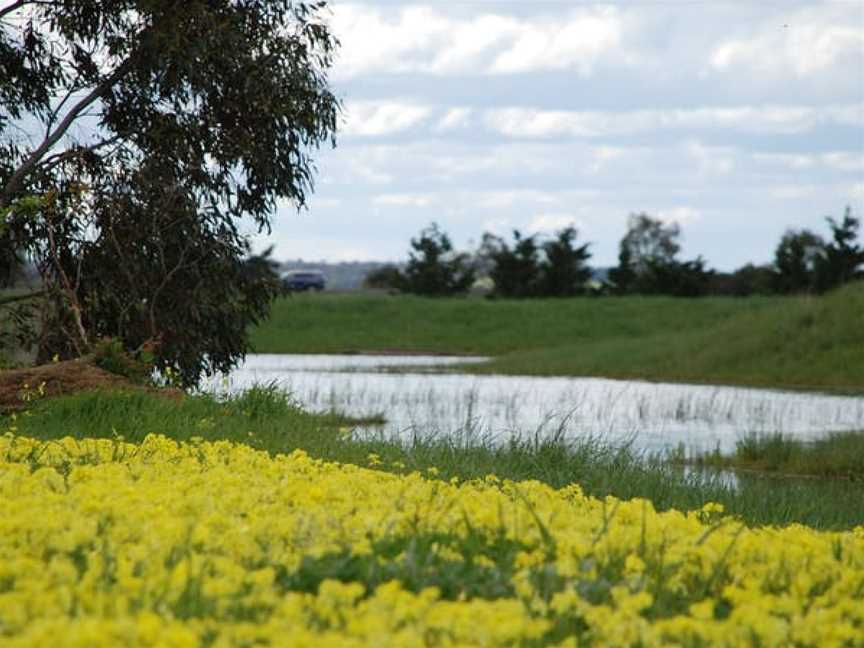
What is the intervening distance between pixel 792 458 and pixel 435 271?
5336 cm

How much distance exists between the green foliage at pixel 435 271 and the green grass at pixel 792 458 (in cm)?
5160

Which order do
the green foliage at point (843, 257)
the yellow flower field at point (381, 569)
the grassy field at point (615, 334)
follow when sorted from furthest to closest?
the green foliage at point (843, 257)
the grassy field at point (615, 334)
the yellow flower field at point (381, 569)

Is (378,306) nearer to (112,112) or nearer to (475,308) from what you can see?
(475,308)

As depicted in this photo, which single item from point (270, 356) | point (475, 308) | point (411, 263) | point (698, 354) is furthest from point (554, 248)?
point (698, 354)

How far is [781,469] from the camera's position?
19781 millimetres

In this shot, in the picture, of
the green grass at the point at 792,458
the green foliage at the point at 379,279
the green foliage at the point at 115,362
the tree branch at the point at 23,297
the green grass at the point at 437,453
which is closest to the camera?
the green grass at the point at 437,453

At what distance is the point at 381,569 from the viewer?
5.73 m

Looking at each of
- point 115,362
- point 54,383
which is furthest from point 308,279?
point 54,383

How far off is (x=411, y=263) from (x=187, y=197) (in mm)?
52946

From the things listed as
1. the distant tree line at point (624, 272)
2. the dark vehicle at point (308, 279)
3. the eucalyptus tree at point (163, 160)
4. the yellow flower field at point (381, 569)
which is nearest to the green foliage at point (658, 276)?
the distant tree line at point (624, 272)

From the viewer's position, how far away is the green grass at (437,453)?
11.6 meters

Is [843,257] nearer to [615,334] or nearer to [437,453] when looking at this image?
[615,334]

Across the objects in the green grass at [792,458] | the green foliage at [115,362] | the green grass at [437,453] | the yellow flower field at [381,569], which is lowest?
the green grass at [792,458]

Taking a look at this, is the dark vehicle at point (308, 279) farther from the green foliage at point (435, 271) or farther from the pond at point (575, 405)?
the pond at point (575, 405)
